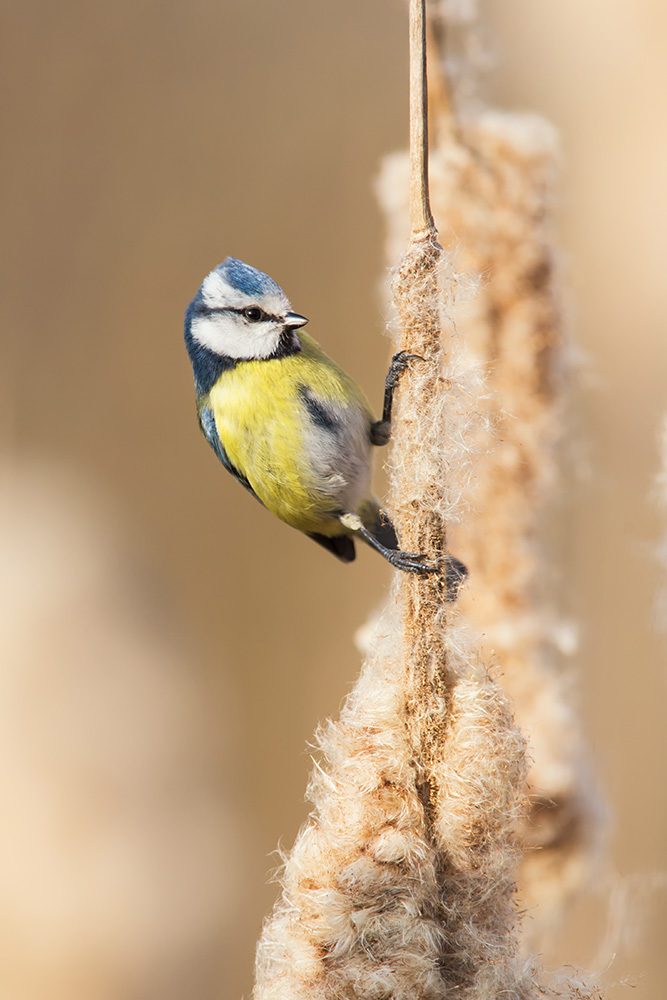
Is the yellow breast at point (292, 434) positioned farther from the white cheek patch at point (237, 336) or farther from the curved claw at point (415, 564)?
the curved claw at point (415, 564)

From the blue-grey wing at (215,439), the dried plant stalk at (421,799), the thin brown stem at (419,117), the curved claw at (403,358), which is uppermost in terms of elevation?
the thin brown stem at (419,117)

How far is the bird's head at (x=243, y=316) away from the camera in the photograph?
1.71 feet

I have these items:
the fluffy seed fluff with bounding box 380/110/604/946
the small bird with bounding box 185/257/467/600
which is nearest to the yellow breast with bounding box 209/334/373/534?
the small bird with bounding box 185/257/467/600

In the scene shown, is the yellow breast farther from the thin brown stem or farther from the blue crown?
the thin brown stem

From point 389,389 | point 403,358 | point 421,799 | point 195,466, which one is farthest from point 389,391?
point 195,466

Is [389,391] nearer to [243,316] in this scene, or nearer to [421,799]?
[243,316]

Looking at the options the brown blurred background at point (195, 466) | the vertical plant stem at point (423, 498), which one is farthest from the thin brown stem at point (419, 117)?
the brown blurred background at point (195, 466)

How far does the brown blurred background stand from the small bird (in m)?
0.36

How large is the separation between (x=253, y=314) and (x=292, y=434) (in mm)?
101

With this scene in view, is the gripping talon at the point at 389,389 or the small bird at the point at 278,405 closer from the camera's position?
the gripping talon at the point at 389,389

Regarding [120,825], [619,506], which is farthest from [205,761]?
[619,506]

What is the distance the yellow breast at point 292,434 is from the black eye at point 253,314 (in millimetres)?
34

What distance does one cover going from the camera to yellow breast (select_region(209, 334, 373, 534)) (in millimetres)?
521

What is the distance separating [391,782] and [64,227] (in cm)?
88
